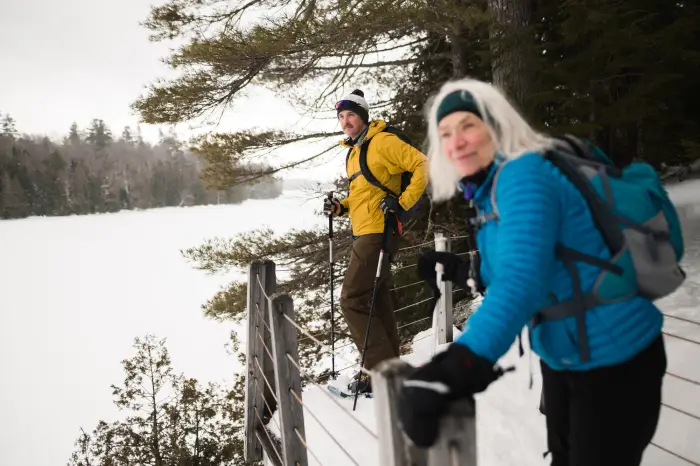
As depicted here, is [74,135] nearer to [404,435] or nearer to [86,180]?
[86,180]

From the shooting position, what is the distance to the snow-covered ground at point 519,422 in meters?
2.50

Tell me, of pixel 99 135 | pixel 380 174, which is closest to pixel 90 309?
pixel 99 135

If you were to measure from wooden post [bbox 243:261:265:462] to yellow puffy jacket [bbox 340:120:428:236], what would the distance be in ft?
3.10

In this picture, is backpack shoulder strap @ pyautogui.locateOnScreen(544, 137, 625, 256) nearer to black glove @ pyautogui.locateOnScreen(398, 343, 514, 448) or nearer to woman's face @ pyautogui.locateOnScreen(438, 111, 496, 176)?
woman's face @ pyautogui.locateOnScreen(438, 111, 496, 176)

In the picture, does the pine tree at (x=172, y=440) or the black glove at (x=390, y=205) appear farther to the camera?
the pine tree at (x=172, y=440)

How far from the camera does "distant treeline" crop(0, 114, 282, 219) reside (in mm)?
47594

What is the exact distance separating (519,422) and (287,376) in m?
1.76

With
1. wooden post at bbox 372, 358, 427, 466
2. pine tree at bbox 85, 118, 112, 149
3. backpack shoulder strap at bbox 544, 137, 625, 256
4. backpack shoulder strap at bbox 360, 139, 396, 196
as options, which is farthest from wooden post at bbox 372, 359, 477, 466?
pine tree at bbox 85, 118, 112, 149

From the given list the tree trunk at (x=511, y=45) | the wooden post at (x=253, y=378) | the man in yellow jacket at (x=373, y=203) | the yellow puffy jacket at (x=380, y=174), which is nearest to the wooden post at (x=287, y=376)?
the wooden post at (x=253, y=378)

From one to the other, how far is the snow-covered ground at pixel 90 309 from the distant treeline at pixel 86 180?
193 cm

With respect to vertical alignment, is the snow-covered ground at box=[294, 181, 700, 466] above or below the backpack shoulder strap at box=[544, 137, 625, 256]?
below

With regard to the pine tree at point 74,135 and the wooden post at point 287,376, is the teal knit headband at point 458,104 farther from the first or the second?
the pine tree at point 74,135

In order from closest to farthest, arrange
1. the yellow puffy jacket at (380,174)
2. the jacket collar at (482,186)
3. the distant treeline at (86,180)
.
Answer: the jacket collar at (482,186), the yellow puffy jacket at (380,174), the distant treeline at (86,180)

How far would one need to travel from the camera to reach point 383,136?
2.93 m
